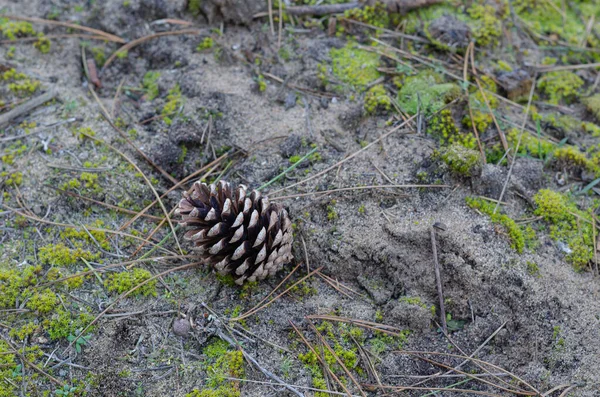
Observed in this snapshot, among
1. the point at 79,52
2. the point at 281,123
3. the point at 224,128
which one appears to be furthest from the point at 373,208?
the point at 79,52

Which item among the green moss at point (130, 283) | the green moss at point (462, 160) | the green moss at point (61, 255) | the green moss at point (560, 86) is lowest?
the green moss at point (130, 283)

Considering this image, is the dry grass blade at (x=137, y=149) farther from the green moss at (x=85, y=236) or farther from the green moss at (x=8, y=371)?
the green moss at (x=8, y=371)

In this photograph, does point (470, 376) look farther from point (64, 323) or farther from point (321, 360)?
point (64, 323)

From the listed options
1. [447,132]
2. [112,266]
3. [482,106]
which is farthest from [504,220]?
[112,266]

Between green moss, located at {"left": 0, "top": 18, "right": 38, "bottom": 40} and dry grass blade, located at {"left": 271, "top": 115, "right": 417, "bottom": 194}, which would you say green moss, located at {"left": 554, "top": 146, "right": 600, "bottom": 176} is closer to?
dry grass blade, located at {"left": 271, "top": 115, "right": 417, "bottom": 194}

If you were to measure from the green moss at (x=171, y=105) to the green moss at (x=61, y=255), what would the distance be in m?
0.97

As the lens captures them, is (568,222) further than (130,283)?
Yes

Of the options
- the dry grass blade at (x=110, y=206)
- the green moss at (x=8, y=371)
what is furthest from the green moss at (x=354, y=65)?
the green moss at (x=8, y=371)

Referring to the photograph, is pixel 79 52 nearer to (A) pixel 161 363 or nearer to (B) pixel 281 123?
(B) pixel 281 123

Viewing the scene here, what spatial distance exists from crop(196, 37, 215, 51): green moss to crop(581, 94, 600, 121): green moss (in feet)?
8.08

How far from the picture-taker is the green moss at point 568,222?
2783 millimetres

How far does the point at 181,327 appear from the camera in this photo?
8.25 feet

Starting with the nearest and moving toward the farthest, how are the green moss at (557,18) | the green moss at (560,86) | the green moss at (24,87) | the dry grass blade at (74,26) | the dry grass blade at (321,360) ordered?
1. the dry grass blade at (321,360)
2. the green moss at (24,87)
3. the green moss at (560,86)
4. the dry grass blade at (74,26)
5. the green moss at (557,18)

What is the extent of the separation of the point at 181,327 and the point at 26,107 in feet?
5.82
